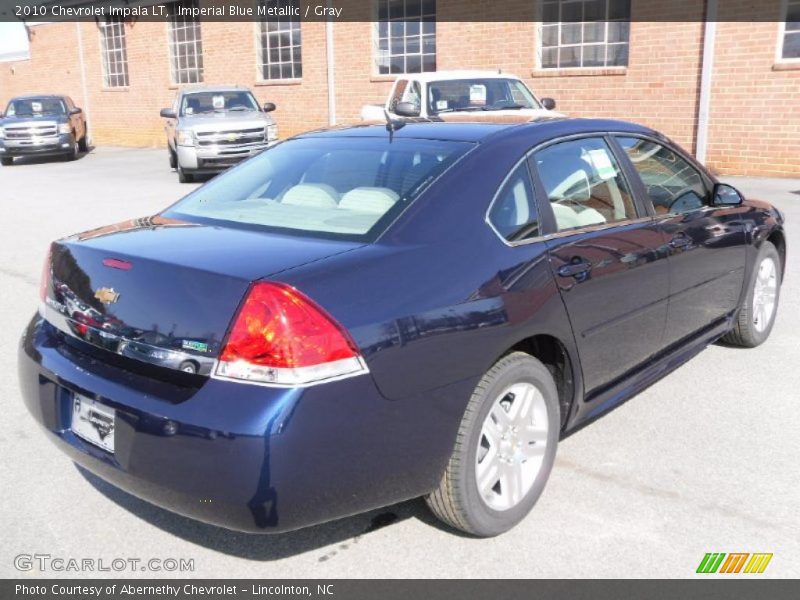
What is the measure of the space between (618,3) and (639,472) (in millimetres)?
13413

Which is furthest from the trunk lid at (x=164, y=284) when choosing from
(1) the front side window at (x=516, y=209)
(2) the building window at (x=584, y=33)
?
(2) the building window at (x=584, y=33)

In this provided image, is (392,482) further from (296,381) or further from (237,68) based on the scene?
(237,68)

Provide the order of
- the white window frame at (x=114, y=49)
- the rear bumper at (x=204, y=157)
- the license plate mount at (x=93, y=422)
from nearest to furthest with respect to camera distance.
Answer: the license plate mount at (x=93, y=422)
the rear bumper at (x=204, y=157)
the white window frame at (x=114, y=49)

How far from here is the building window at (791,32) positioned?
43.6 feet

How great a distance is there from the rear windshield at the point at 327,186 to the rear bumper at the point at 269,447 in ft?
2.29

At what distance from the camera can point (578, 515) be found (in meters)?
3.40

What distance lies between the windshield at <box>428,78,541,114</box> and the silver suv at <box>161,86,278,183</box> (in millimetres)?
4525

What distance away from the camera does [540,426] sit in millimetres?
3375

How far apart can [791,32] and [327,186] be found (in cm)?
1239

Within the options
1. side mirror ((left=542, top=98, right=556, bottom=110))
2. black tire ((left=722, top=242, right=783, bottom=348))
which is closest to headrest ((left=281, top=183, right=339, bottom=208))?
black tire ((left=722, top=242, right=783, bottom=348))

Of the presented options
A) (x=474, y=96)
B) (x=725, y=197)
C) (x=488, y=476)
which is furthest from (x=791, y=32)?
(x=488, y=476)

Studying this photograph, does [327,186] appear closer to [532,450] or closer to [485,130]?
[485,130]

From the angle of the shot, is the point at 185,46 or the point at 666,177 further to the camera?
the point at 185,46
